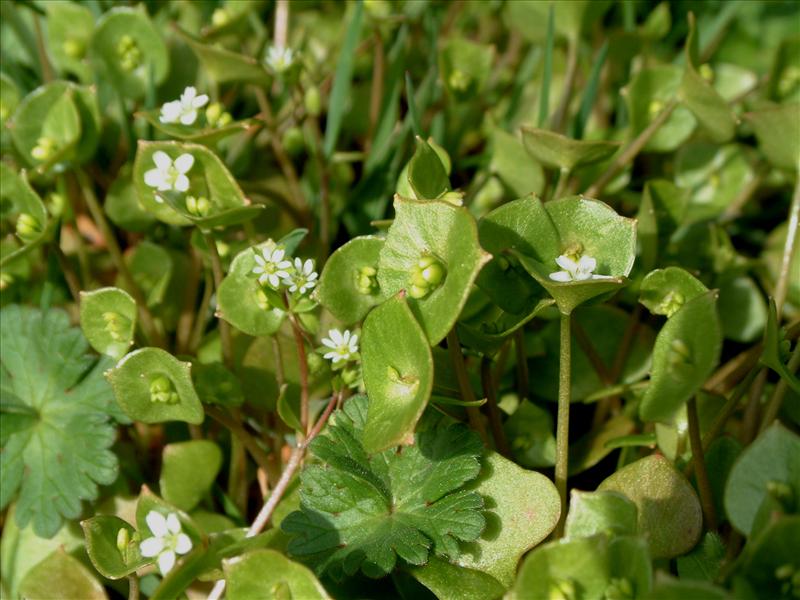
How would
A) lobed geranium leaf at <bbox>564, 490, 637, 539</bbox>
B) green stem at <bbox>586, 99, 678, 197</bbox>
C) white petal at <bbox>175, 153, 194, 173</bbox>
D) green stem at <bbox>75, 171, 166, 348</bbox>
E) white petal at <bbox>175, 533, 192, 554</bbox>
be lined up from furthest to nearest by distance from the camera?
green stem at <bbox>586, 99, 678, 197</bbox> → green stem at <bbox>75, 171, 166, 348</bbox> → white petal at <bbox>175, 153, 194, 173</bbox> → white petal at <bbox>175, 533, 192, 554</bbox> → lobed geranium leaf at <bbox>564, 490, 637, 539</bbox>

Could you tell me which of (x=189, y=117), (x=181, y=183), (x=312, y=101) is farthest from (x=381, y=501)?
(x=312, y=101)

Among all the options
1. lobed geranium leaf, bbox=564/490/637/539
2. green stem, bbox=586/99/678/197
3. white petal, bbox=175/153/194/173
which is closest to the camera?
lobed geranium leaf, bbox=564/490/637/539

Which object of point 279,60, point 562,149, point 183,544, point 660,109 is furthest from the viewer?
point 660,109

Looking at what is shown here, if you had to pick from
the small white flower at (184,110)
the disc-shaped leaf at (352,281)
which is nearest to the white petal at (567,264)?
the disc-shaped leaf at (352,281)

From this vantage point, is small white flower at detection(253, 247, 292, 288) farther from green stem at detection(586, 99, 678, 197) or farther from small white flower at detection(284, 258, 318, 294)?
green stem at detection(586, 99, 678, 197)

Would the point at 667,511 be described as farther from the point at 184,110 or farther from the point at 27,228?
the point at 27,228

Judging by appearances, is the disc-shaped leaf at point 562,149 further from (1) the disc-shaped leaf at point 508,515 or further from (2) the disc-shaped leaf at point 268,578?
(2) the disc-shaped leaf at point 268,578

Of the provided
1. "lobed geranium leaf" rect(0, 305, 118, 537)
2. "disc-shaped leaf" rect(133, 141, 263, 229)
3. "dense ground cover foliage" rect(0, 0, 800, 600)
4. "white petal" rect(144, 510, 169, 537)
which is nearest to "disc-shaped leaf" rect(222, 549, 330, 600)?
"dense ground cover foliage" rect(0, 0, 800, 600)
